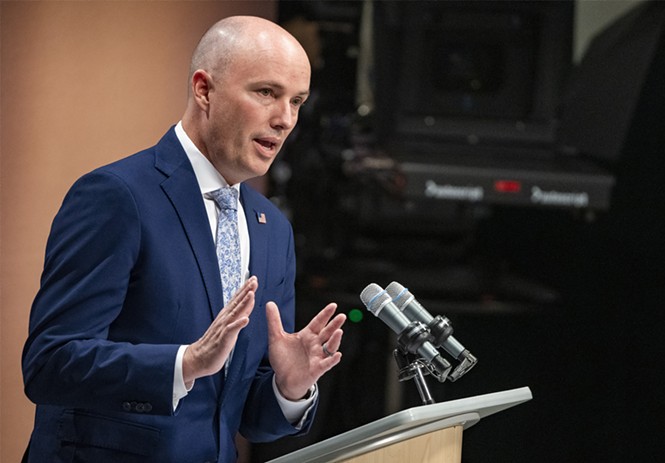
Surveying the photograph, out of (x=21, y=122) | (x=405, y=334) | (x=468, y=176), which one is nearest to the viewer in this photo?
(x=405, y=334)

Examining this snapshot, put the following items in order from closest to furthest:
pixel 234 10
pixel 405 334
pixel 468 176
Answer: pixel 405 334, pixel 234 10, pixel 468 176

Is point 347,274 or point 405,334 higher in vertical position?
point 405,334

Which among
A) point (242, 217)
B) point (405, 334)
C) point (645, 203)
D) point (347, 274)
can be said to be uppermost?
point (242, 217)

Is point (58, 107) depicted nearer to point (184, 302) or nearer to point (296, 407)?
point (184, 302)

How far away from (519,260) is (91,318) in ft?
12.2

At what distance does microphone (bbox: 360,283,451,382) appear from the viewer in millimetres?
1847

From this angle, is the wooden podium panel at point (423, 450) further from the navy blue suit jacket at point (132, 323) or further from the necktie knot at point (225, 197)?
the necktie knot at point (225, 197)

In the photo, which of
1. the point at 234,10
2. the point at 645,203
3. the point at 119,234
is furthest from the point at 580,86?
the point at 119,234

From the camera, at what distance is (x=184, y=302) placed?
77.6 inches

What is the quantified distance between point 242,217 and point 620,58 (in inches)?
127

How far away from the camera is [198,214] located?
2041 mm

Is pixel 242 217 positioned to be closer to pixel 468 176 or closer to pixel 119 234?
pixel 119 234

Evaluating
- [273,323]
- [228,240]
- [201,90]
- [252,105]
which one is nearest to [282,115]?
[252,105]

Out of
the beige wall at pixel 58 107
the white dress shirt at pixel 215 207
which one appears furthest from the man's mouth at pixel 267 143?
the beige wall at pixel 58 107
